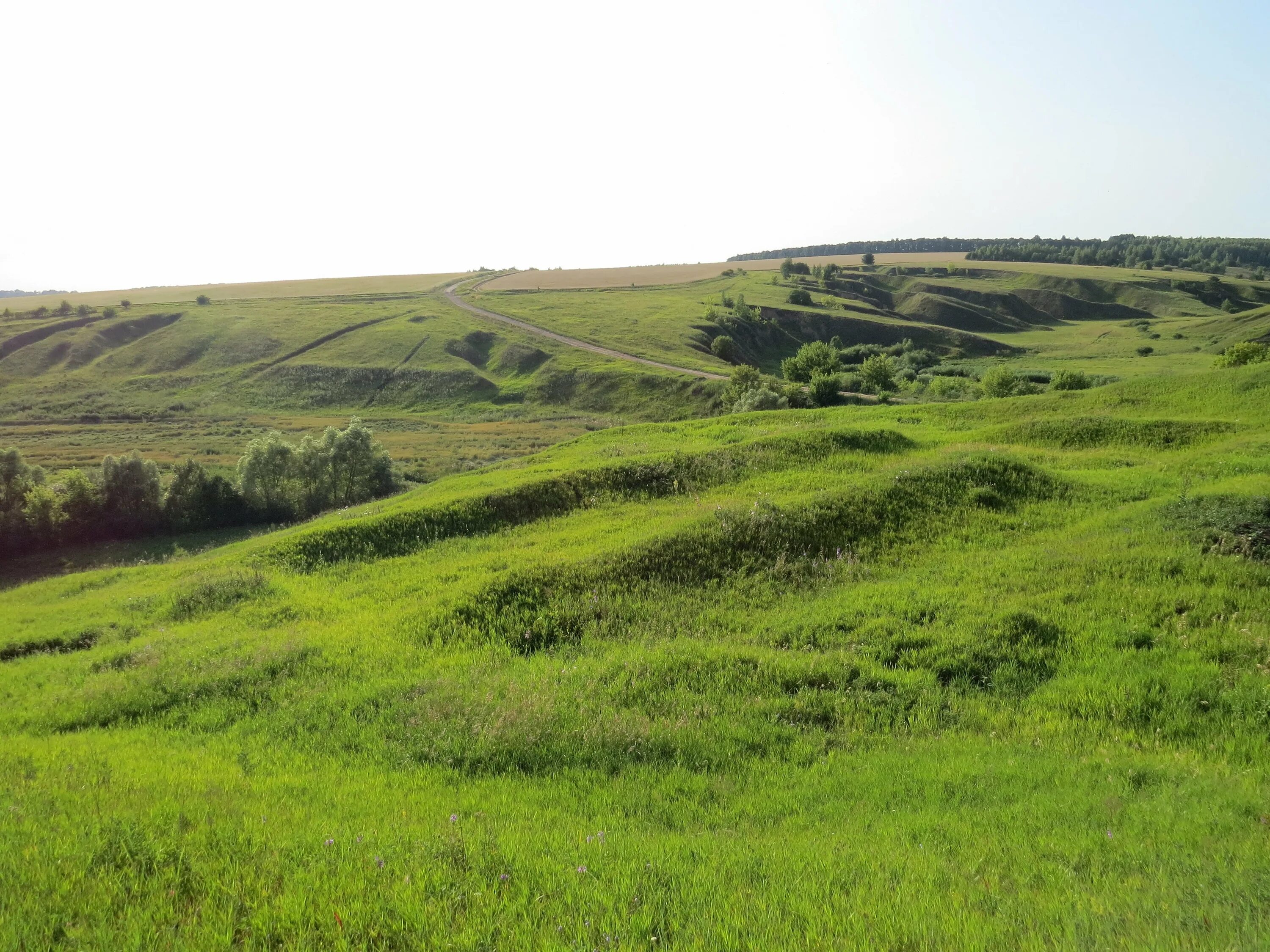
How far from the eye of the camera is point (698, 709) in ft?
32.6

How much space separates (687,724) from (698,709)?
0.48 meters

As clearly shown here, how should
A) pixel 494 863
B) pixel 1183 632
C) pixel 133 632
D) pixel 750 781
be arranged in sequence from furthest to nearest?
pixel 133 632
pixel 1183 632
pixel 750 781
pixel 494 863

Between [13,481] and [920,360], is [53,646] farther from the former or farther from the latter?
[920,360]

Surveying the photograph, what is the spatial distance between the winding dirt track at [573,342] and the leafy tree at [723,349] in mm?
15031

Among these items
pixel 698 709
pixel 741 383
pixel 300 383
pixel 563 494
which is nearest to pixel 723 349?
pixel 741 383

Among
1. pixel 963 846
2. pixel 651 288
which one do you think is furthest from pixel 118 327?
pixel 963 846

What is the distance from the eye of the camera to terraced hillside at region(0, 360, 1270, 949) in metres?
5.03

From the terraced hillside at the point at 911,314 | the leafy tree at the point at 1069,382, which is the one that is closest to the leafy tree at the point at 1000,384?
the leafy tree at the point at 1069,382

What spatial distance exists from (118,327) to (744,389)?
129 m

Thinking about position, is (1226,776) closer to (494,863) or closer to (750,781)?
(750,781)

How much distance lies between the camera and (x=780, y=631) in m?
12.6

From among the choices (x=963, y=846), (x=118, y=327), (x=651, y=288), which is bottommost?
(x=963, y=846)

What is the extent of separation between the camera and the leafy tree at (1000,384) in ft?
187

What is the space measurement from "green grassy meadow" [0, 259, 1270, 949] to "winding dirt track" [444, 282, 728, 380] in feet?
215
